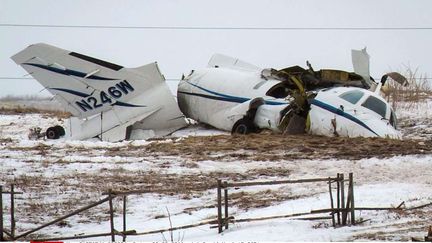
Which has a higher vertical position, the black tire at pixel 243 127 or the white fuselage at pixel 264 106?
the white fuselage at pixel 264 106

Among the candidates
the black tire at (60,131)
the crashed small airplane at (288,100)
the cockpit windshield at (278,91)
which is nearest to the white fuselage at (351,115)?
the crashed small airplane at (288,100)

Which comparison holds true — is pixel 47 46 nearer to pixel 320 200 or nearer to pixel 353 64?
pixel 353 64

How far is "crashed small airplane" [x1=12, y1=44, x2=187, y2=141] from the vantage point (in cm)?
2498

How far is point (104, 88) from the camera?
2509 cm

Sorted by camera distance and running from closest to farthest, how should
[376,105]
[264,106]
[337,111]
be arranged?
1. [337,111]
2. [376,105]
3. [264,106]

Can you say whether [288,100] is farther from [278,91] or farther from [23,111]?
[23,111]

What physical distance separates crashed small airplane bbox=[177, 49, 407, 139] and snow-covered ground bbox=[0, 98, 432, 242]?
1910 mm

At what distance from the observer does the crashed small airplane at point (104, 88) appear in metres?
25.0

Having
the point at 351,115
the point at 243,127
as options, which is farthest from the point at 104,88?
the point at 351,115

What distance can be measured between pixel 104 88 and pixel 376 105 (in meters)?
8.80

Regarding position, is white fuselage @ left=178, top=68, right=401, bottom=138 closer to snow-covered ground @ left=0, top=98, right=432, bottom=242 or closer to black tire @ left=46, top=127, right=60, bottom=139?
snow-covered ground @ left=0, top=98, right=432, bottom=242

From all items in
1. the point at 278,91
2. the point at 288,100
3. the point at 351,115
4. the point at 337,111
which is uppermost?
the point at 278,91

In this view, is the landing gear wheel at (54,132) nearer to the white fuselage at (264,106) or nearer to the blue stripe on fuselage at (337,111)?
the white fuselage at (264,106)

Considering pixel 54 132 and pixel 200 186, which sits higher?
pixel 54 132
